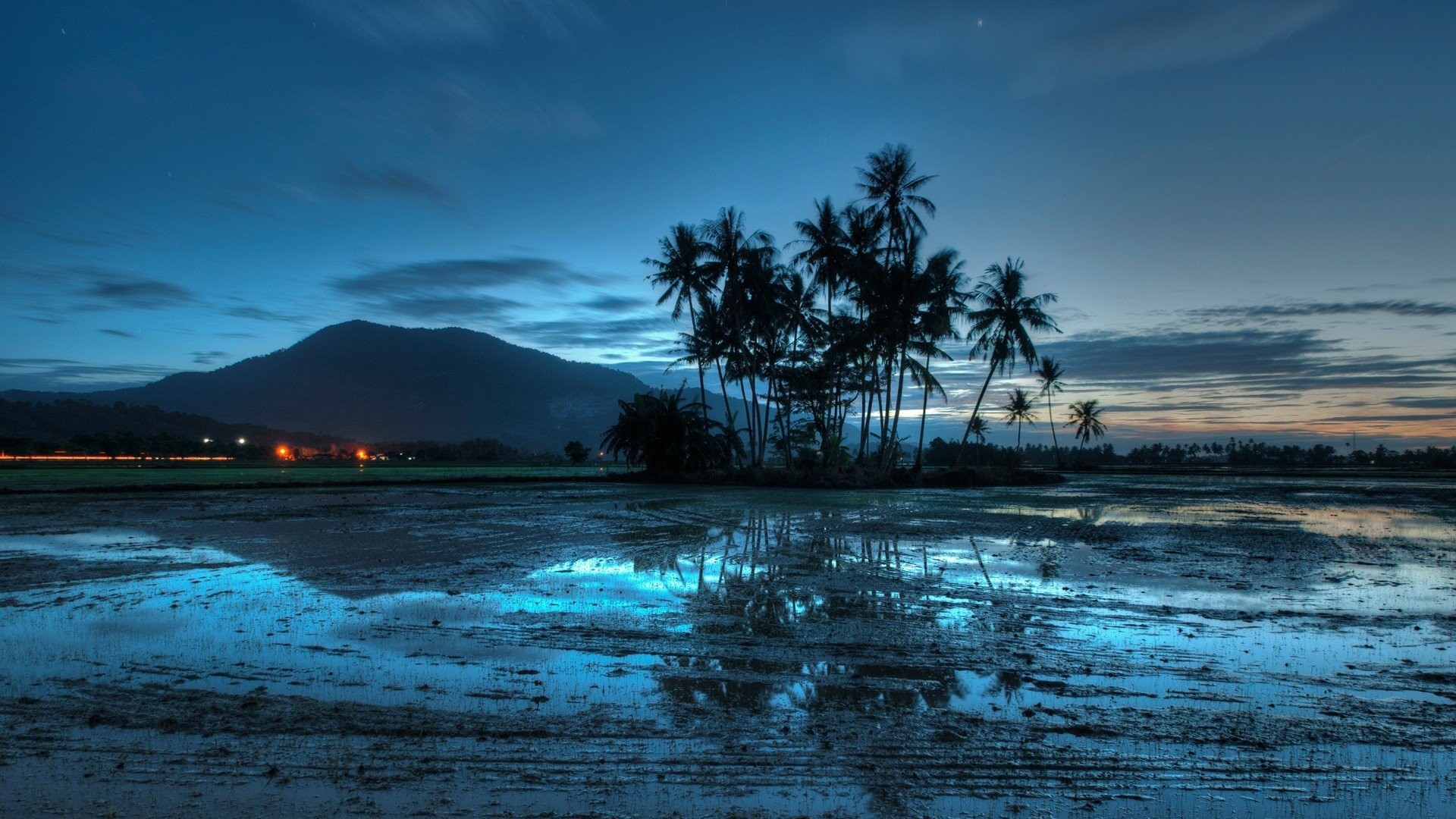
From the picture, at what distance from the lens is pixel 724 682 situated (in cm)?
473

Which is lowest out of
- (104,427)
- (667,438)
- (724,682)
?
(724,682)

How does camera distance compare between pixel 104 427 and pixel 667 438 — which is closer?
pixel 667 438

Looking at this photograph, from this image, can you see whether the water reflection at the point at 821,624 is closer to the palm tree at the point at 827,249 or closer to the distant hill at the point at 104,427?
the palm tree at the point at 827,249

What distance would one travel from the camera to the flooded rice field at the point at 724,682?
10.5 ft

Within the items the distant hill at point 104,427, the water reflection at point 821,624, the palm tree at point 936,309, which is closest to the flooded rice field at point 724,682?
the water reflection at point 821,624

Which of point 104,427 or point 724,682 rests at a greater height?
point 104,427

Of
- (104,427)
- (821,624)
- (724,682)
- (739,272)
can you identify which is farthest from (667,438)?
(104,427)

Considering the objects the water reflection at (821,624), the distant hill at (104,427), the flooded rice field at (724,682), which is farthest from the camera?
the distant hill at (104,427)

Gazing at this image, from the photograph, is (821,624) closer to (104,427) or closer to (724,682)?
(724,682)

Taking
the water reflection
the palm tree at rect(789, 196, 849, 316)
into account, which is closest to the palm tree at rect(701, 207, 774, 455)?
the palm tree at rect(789, 196, 849, 316)

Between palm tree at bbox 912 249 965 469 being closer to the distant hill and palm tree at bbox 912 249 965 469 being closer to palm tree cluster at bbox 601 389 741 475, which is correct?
palm tree cluster at bbox 601 389 741 475

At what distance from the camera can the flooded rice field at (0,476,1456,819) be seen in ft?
10.5

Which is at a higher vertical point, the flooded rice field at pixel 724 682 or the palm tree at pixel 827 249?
the palm tree at pixel 827 249

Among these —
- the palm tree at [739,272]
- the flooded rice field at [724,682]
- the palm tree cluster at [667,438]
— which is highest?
the palm tree at [739,272]
